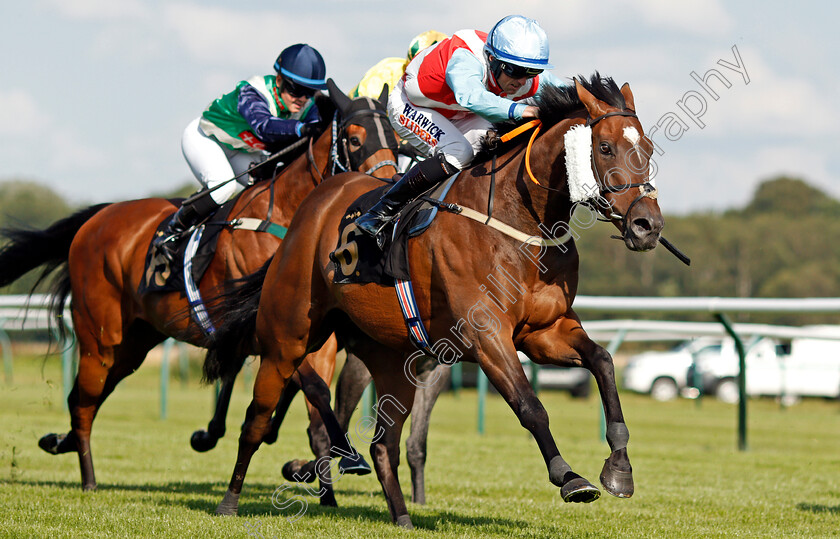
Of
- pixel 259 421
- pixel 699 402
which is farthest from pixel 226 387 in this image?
pixel 699 402

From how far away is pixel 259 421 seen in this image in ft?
18.5

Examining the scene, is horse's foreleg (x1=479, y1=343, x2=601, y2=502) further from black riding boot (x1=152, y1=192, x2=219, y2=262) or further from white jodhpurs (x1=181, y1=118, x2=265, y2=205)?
white jodhpurs (x1=181, y1=118, x2=265, y2=205)

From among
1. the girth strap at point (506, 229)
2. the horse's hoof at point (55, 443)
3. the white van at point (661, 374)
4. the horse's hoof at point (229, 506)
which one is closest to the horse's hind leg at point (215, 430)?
the horse's hoof at point (55, 443)

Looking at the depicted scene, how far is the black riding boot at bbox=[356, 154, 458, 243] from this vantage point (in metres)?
4.91

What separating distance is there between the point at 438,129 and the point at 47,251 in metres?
3.81

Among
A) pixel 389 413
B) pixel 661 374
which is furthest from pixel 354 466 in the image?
pixel 661 374

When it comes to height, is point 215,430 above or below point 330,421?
below

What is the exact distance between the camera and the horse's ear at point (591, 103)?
4.43 m

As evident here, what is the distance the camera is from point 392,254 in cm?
493

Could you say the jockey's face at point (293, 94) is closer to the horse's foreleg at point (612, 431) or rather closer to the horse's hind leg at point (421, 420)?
the horse's hind leg at point (421, 420)

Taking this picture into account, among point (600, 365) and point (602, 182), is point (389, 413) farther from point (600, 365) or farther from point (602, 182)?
A: point (602, 182)

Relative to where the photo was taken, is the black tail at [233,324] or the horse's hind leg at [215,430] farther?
the horse's hind leg at [215,430]

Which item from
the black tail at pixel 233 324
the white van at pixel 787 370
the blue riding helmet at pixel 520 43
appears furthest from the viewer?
the white van at pixel 787 370

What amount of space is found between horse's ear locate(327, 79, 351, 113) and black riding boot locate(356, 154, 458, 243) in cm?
134
